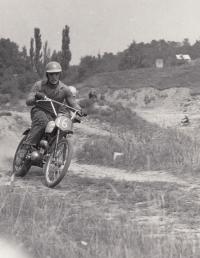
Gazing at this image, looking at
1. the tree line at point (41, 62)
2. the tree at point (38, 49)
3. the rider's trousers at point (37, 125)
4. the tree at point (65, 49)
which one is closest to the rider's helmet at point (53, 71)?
the rider's trousers at point (37, 125)

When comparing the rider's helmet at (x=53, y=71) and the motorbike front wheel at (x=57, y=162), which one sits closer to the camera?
the motorbike front wheel at (x=57, y=162)

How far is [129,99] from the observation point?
153 feet

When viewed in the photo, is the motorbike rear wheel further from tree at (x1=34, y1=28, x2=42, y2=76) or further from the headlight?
tree at (x1=34, y1=28, x2=42, y2=76)

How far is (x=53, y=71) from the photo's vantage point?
9.54m

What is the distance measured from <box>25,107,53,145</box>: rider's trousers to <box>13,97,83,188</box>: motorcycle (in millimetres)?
86

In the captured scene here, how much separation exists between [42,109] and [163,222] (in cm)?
340

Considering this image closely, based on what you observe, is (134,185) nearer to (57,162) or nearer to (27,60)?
(57,162)

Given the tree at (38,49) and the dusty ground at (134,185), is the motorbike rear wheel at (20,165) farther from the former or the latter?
the tree at (38,49)

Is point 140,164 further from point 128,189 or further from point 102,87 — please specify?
point 102,87

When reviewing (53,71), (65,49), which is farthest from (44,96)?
(65,49)

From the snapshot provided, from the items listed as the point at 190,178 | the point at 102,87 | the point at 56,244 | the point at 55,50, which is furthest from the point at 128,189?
the point at 55,50

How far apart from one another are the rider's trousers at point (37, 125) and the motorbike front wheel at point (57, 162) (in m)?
0.41

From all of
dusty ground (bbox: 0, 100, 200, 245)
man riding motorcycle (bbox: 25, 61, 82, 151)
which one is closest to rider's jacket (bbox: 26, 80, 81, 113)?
man riding motorcycle (bbox: 25, 61, 82, 151)

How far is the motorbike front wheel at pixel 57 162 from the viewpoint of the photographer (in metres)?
8.91
